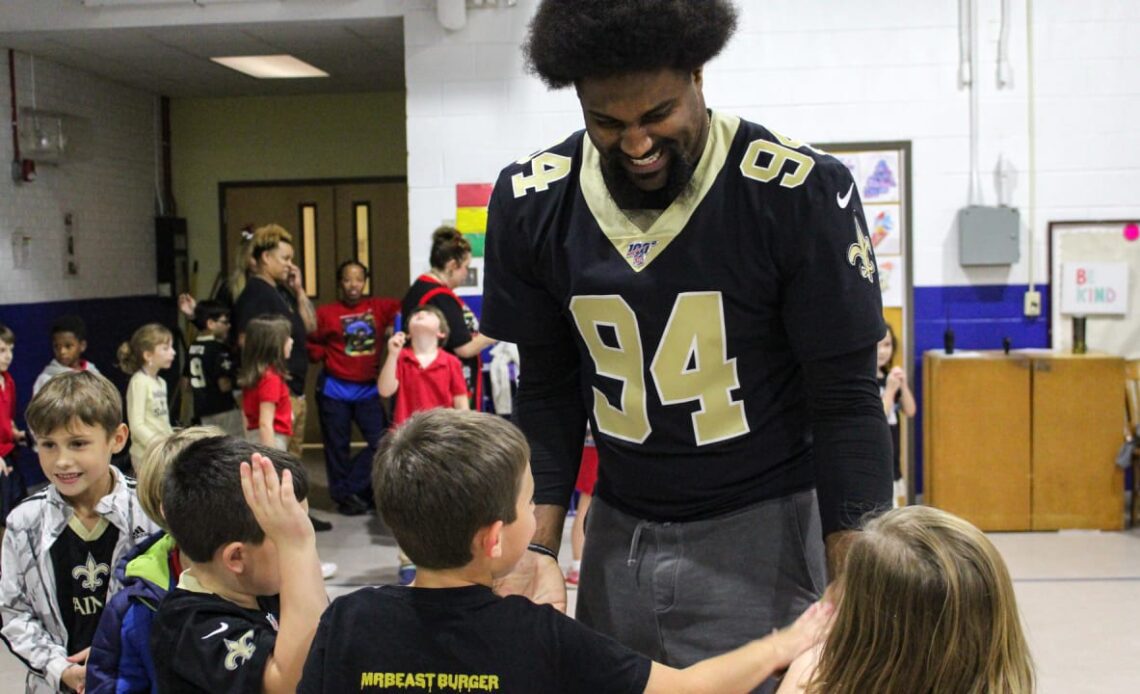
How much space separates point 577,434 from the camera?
181cm

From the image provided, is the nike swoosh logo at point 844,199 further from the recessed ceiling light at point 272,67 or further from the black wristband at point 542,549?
the recessed ceiling light at point 272,67

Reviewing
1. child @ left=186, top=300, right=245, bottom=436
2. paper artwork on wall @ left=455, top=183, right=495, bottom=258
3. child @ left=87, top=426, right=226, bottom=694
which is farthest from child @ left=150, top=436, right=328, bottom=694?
paper artwork on wall @ left=455, top=183, right=495, bottom=258

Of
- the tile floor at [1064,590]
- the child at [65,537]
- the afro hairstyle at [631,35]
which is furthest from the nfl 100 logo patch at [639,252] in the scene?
the tile floor at [1064,590]

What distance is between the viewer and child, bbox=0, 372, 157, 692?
2.48m

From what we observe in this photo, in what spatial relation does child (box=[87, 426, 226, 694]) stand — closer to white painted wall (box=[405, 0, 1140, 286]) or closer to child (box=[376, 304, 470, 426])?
child (box=[376, 304, 470, 426])

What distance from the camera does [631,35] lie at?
1.44m

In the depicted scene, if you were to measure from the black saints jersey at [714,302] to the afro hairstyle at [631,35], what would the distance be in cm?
15

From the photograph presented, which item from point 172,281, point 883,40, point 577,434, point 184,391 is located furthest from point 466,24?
point 577,434

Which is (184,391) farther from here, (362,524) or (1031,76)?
(1031,76)

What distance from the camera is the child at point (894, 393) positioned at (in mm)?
5098

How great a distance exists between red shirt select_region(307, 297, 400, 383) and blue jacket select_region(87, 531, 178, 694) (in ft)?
15.1

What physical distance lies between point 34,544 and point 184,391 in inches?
180

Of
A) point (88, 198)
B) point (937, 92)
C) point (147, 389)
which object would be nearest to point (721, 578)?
point (147, 389)

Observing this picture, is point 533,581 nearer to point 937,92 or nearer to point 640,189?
point 640,189
